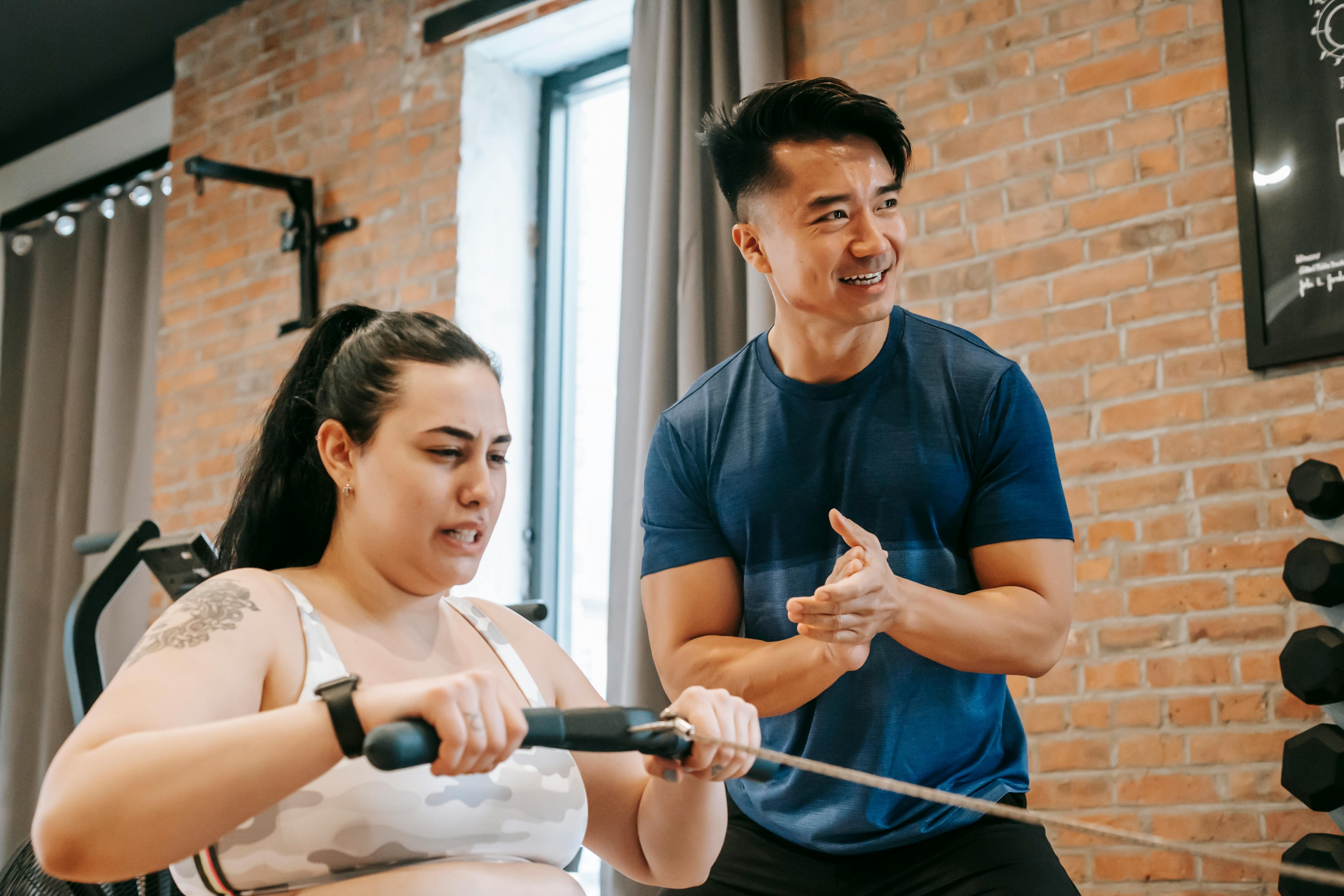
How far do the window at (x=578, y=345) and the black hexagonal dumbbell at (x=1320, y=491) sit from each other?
1.74 m

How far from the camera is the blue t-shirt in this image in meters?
1.47

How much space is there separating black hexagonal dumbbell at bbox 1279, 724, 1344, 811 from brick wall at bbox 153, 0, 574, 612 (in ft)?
7.53

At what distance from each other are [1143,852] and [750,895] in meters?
1.03

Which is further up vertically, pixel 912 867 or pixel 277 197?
pixel 277 197

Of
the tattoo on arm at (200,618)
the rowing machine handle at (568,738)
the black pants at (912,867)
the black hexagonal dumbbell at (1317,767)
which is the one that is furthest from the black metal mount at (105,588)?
the black hexagonal dumbbell at (1317,767)

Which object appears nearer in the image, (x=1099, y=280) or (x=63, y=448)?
(x=1099, y=280)

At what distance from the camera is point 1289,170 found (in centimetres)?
218

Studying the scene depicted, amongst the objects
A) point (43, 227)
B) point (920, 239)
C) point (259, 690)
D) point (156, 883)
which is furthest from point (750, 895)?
point (43, 227)

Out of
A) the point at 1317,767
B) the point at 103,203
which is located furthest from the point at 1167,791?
the point at 103,203

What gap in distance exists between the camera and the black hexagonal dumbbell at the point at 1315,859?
5.92 ft

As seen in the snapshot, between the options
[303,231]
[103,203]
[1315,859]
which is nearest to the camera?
[1315,859]

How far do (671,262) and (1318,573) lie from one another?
1537mm

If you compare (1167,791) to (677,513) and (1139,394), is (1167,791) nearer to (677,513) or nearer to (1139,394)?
(1139,394)

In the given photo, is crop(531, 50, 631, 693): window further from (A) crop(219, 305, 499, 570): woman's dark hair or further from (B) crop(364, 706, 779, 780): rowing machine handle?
(B) crop(364, 706, 779, 780): rowing machine handle
